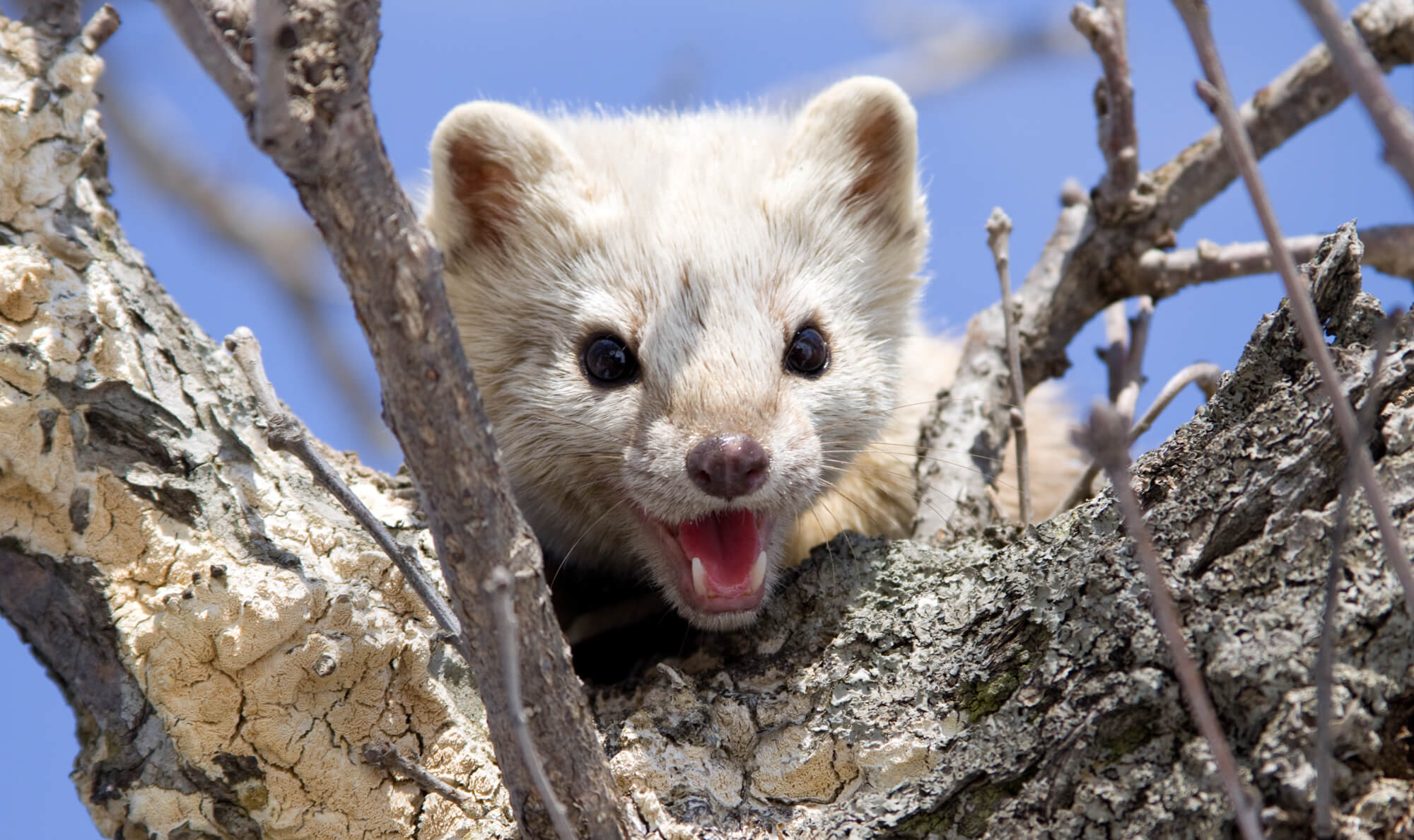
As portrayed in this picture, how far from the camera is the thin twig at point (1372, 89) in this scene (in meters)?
1.22

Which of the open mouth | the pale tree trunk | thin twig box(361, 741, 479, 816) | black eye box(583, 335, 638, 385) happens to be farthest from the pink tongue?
thin twig box(361, 741, 479, 816)

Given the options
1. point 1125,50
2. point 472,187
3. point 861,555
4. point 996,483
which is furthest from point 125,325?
point 1125,50

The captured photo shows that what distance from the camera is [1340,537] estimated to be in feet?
5.55

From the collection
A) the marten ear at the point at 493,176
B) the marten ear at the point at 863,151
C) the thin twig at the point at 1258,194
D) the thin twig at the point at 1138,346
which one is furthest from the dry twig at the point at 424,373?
the thin twig at the point at 1138,346

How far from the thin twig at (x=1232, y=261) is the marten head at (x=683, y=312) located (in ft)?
3.23

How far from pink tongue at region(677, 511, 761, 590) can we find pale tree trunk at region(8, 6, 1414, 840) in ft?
0.81

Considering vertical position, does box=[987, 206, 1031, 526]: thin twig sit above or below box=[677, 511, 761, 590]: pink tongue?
above

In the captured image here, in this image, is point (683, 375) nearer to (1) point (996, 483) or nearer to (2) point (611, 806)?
(2) point (611, 806)

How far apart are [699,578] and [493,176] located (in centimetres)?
157

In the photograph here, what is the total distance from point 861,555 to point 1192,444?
3.04 feet

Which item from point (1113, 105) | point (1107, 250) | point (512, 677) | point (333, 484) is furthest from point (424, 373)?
point (1107, 250)

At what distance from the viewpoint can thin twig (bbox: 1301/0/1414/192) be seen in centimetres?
122

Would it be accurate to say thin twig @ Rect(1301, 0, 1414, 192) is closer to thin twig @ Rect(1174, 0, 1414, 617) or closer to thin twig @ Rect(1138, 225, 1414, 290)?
thin twig @ Rect(1174, 0, 1414, 617)

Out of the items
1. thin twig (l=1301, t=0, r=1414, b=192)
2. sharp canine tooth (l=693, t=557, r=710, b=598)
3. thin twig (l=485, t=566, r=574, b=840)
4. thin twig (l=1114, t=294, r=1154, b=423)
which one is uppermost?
thin twig (l=1114, t=294, r=1154, b=423)
